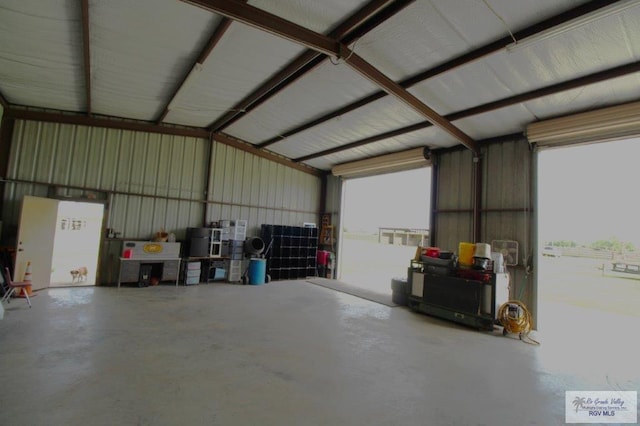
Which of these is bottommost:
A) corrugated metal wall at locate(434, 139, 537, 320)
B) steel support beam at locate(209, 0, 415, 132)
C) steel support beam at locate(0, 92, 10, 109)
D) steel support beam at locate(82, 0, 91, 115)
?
corrugated metal wall at locate(434, 139, 537, 320)

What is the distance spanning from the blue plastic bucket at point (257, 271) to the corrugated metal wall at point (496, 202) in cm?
496

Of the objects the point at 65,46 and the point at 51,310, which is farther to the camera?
the point at 51,310

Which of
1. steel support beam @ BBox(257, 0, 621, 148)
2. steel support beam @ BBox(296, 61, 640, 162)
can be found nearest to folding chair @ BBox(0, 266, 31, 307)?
steel support beam @ BBox(257, 0, 621, 148)

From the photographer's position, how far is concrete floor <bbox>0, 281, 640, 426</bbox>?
7.66 ft

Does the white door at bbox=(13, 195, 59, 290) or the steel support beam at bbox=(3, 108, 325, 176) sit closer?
the white door at bbox=(13, 195, 59, 290)

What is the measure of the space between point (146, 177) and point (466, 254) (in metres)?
7.88

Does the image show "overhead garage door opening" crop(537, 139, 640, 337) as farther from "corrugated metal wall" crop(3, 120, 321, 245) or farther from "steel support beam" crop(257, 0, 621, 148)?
"corrugated metal wall" crop(3, 120, 321, 245)

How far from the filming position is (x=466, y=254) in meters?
5.50

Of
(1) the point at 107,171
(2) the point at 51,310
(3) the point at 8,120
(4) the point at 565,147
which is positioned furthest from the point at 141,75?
(4) the point at 565,147

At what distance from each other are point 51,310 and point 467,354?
21.3ft

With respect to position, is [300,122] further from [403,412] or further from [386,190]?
[403,412]

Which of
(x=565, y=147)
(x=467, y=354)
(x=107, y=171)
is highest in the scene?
(x=565, y=147)

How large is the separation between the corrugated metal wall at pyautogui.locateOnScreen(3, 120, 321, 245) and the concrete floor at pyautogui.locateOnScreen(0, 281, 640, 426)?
8.12 ft

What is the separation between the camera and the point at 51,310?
461 centimetres
